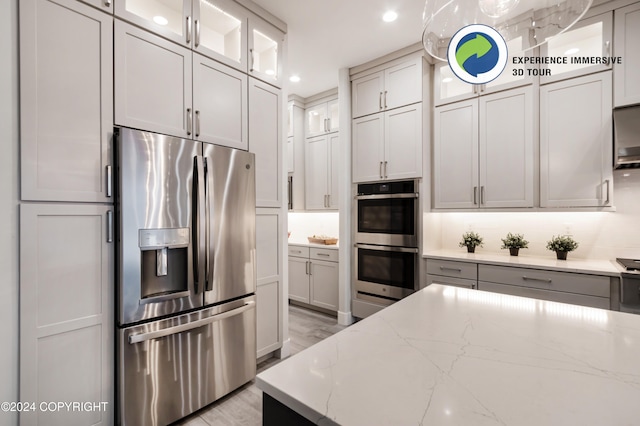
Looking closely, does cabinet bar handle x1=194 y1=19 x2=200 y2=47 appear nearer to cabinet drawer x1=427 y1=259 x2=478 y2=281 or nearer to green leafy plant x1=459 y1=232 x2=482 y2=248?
cabinet drawer x1=427 y1=259 x2=478 y2=281

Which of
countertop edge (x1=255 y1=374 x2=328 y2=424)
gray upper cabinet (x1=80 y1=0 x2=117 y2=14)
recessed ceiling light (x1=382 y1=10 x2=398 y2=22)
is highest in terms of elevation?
recessed ceiling light (x1=382 y1=10 x2=398 y2=22)

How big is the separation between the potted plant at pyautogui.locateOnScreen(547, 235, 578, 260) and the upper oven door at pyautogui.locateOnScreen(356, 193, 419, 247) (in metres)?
1.20

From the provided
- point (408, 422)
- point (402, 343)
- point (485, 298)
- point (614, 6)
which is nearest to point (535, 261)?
point (485, 298)

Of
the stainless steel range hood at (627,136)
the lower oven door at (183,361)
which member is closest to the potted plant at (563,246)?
the stainless steel range hood at (627,136)

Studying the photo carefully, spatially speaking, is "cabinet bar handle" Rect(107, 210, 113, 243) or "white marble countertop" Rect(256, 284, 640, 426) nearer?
"white marble countertop" Rect(256, 284, 640, 426)

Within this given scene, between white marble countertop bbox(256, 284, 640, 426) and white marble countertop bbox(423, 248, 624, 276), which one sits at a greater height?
white marble countertop bbox(256, 284, 640, 426)

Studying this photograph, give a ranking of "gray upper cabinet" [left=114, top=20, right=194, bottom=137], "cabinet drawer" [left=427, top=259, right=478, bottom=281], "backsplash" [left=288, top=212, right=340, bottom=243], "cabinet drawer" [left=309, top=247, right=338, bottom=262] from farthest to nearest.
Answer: "backsplash" [left=288, top=212, right=340, bottom=243] < "cabinet drawer" [left=309, top=247, right=338, bottom=262] < "cabinet drawer" [left=427, top=259, right=478, bottom=281] < "gray upper cabinet" [left=114, top=20, right=194, bottom=137]

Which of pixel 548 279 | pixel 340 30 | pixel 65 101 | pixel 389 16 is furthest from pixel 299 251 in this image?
pixel 65 101

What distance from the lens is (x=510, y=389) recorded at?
2.33 feet

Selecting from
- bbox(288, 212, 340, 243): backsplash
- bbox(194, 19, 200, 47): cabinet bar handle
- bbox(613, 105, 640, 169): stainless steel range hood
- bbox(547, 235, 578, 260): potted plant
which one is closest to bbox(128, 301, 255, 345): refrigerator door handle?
bbox(194, 19, 200, 47): cabinet bar handle

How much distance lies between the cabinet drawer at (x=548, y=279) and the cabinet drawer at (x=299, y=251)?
7.15 feet

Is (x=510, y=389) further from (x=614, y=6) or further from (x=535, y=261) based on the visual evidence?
(x=614, y=6)

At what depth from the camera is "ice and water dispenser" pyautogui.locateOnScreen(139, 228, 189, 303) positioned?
1829 mm

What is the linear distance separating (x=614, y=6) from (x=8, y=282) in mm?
4374
